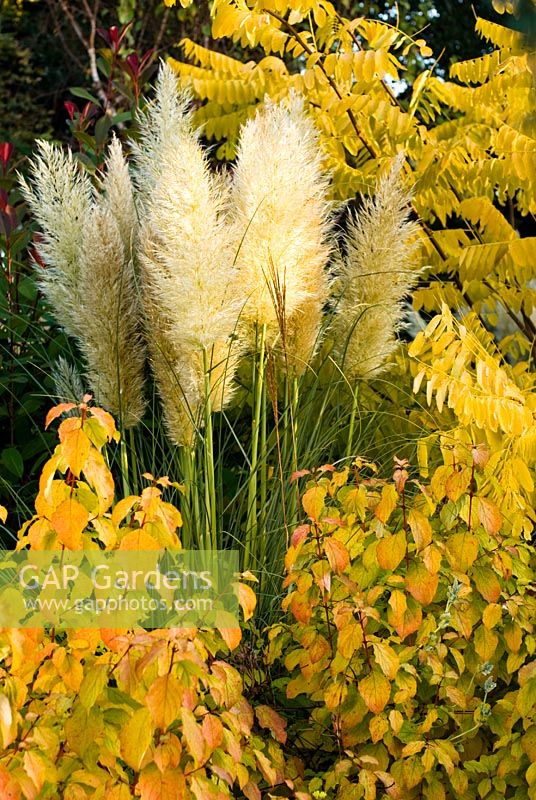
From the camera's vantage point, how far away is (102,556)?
5.99 ft

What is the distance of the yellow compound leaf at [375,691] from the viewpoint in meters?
1.82

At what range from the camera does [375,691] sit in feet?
6.03

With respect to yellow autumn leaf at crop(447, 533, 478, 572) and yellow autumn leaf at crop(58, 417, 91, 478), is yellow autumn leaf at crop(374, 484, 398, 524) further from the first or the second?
yellow autumn leaf at crop(58, 417, 91, 478)

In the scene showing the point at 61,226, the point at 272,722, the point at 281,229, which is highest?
the point at 61,226

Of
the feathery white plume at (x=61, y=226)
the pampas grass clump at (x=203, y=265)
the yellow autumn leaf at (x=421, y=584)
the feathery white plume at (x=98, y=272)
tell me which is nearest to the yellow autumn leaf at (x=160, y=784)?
the yellow autumn leaf at (x=421, y=584)

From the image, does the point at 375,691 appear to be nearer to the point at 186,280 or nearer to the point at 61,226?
the point at 186,280

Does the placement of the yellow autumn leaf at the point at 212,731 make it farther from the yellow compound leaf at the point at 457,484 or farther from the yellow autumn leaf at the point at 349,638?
the yellow compound leaf at the point at 457,484

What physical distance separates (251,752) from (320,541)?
1.47 ft

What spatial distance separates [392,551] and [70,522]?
0.65 metres

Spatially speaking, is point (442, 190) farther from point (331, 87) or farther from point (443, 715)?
point (443, 715)

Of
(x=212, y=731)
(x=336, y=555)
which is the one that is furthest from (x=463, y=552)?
(x=212, y=731)

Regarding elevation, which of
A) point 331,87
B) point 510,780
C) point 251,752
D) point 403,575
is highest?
point 331,87

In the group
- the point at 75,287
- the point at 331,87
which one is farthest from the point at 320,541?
the point at 331,87

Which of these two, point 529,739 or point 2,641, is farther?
point 529,739
